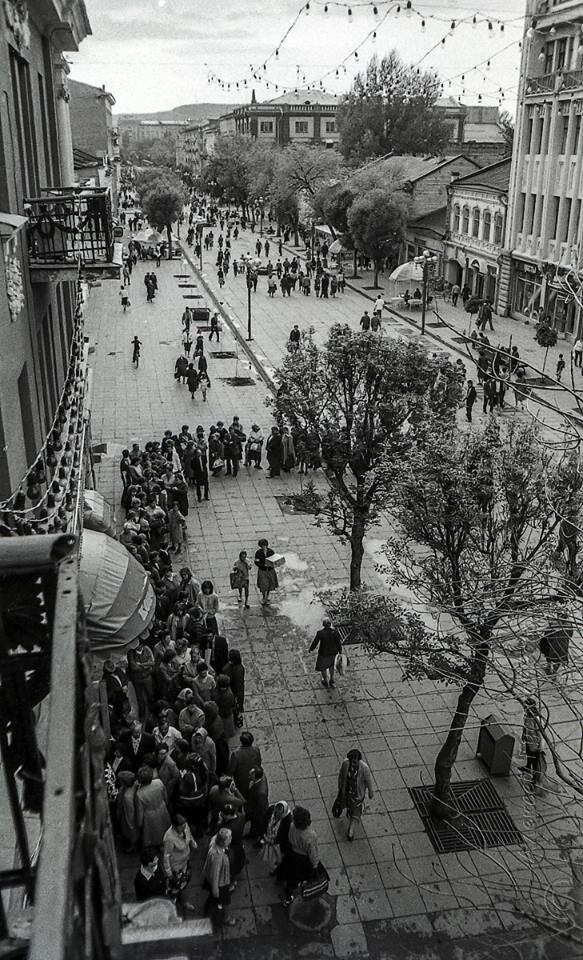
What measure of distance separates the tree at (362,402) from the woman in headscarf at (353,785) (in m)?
4.77

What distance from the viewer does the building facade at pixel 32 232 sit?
998cm

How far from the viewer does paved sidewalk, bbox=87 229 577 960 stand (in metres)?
→ 8.79

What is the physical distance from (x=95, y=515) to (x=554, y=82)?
33694mm

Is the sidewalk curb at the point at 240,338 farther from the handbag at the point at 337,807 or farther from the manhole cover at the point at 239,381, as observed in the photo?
the handbag at the point at 337,807

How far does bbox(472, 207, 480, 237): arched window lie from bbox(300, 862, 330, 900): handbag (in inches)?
1660

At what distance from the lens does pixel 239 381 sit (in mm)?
31391

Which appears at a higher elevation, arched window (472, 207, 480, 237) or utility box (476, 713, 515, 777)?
arched window (472, 207, 480, 237)

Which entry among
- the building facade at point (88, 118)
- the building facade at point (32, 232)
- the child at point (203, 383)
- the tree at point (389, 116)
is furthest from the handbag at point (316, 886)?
the tree at point (389, 116)

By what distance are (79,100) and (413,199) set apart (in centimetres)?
3463

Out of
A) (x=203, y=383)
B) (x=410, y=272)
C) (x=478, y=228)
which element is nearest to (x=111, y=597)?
(x=203, y=383)

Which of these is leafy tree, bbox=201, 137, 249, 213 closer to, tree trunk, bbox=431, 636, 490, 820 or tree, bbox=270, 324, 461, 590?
tree, bbox=270, 324, 461, 590

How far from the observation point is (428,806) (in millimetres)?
10758

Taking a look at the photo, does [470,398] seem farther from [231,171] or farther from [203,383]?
[231,171]

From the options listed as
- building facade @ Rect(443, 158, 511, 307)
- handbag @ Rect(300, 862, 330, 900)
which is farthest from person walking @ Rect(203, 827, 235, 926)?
building facade @ Rect(443, 158, 511, 307)
